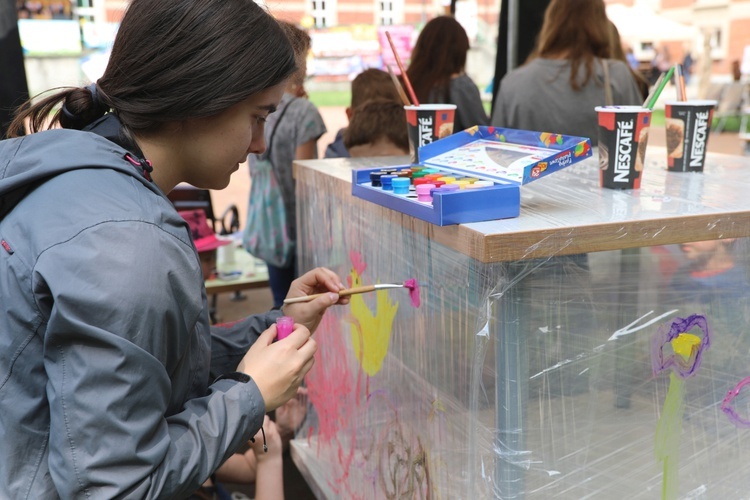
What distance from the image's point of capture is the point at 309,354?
3.51 ft

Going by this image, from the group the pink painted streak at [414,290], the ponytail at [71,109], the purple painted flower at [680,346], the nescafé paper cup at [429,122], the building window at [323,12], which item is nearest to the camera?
the ponytail at [71,109]

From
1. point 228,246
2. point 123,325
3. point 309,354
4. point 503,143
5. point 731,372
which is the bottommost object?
point 228,246

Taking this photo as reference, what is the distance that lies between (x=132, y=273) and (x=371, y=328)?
0.82 m

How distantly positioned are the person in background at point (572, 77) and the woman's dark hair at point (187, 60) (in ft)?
5.39

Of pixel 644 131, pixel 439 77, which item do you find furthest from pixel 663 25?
pixel 644 131

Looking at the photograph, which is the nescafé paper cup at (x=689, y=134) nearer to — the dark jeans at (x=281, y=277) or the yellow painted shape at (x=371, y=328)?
the yellow painted shape at (x=371, y=328)

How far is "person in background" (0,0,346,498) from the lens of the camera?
807mm

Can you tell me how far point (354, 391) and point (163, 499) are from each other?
874mm

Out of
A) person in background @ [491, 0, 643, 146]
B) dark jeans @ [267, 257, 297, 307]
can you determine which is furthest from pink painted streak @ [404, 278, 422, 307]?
dark jeans @ [267, 257, 297, 307]

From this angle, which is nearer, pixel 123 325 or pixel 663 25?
pixel 123 325

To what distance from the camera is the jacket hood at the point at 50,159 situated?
0.89 meters

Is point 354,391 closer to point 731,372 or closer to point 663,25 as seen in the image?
point 731,372

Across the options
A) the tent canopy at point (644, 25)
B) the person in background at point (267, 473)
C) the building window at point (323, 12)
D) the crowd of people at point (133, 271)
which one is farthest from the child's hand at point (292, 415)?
the building window at point (323, 12)

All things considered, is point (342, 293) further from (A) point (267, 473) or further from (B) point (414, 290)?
(A) point (267, 473)
